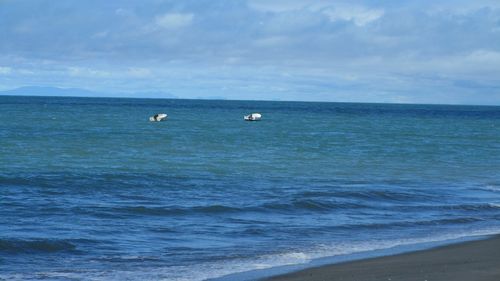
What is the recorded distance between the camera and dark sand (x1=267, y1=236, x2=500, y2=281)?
12211mm

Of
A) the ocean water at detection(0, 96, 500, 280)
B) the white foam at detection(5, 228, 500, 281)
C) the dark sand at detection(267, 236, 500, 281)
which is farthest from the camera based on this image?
the ocean water at detection(0, 96, 500, 280)

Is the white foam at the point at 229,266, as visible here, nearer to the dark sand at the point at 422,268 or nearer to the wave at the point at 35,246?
the dark sand at the point at 422,268

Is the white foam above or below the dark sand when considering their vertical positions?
below

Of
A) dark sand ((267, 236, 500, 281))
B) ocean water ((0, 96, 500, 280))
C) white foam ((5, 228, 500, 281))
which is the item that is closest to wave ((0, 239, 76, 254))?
ocean water ((0, 96, 500, 280))

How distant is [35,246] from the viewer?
14812 mm

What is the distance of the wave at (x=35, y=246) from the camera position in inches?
573

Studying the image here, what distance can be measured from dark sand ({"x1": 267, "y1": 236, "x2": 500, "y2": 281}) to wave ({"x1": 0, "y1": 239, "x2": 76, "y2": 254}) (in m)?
4.40

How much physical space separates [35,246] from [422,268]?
6.68 m

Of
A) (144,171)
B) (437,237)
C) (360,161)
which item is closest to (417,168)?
(360,161)

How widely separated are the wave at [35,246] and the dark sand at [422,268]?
4395mm

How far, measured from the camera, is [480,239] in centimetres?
1647

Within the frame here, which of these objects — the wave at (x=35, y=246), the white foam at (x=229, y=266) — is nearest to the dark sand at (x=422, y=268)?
the white foam at (x=229, y=266)

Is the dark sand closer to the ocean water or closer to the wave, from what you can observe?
the ocean water

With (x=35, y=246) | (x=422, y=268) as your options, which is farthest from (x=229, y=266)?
(x=35, y=246)
